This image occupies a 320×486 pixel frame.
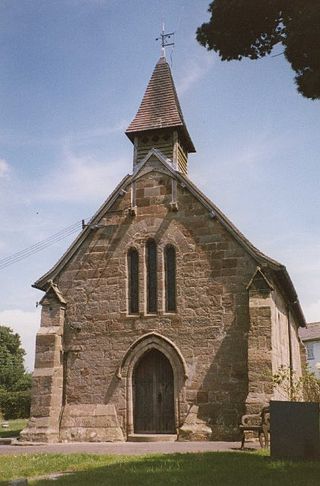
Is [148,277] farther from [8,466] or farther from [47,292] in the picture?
[8,466]

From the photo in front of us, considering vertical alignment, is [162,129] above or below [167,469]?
above

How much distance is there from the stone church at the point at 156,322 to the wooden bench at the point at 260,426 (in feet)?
1.83

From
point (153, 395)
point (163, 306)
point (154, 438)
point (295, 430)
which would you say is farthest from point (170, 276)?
point (295, 430)

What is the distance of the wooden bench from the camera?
14.1 metres

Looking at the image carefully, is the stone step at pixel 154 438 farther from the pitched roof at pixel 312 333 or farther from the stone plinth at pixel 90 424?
the pitched roof at pixel 312 333

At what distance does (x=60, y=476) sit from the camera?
32.3ft

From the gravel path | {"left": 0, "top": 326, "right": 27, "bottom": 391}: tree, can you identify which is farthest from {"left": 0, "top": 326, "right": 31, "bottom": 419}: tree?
the gravel path

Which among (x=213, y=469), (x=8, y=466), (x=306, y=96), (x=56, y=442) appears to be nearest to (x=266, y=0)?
(x=306, y=96)

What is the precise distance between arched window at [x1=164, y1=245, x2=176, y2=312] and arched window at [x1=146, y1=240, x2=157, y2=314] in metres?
0.42

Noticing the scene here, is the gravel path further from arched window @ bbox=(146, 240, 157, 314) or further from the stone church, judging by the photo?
arched window @ bbox=(146, 240, 157, 314)

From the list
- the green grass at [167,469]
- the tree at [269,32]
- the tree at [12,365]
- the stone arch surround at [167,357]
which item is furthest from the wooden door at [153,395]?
the tree at [12,365]

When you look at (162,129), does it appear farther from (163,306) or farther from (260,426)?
(260,426)

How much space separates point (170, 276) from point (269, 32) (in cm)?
981

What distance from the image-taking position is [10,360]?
185 ft
